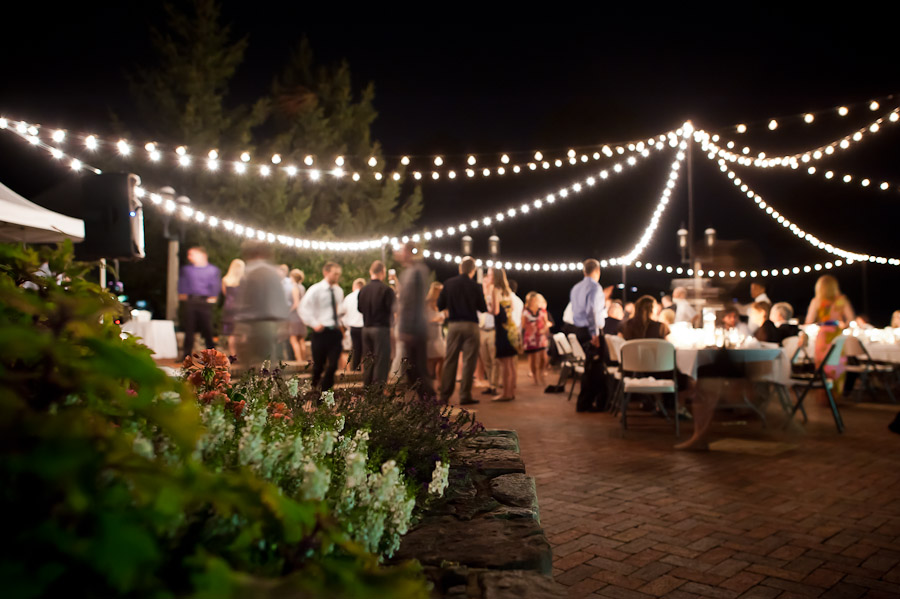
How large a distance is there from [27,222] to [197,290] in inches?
139

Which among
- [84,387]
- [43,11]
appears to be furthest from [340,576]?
[43,11]

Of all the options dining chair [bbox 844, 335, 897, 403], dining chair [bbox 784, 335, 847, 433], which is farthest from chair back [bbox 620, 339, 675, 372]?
dining chair [bbox 844, 335, 897, 403]

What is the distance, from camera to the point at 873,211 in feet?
68.8

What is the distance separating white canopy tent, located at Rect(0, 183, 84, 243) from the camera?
4.44m

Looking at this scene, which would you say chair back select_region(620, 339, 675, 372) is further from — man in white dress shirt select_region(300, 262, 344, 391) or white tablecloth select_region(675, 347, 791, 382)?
man in white dress shirt select_region(300, 262, 344, 391)

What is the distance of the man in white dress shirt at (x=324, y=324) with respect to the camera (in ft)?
24.6

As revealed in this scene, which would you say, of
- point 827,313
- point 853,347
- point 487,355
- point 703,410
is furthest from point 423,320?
point 853,347

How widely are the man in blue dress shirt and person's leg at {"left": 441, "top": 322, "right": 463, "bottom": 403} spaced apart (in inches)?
64.5

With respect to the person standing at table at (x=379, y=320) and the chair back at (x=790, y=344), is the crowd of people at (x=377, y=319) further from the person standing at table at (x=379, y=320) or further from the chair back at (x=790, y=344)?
the chair back at (x=790, y=344)

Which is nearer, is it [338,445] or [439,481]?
[439,481]

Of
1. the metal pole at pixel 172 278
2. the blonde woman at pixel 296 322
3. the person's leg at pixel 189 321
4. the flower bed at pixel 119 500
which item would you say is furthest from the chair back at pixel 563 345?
the flower bed at pixel 119 500

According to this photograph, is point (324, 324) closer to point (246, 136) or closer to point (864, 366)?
point (864, 366)

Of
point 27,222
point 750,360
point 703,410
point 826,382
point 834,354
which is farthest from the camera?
point 834,354

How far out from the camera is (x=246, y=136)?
17.5 meters
